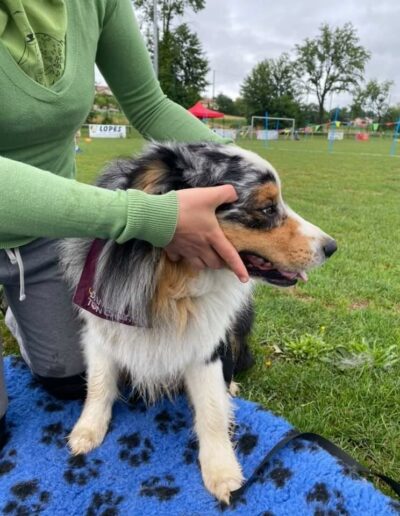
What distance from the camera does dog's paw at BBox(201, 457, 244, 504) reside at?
181 cm

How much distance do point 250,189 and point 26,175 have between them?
779mm

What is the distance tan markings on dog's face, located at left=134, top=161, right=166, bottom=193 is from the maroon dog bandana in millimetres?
280

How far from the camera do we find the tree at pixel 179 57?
36.8 meters

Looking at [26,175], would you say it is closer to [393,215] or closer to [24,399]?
[24,399]

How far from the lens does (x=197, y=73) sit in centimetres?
4506

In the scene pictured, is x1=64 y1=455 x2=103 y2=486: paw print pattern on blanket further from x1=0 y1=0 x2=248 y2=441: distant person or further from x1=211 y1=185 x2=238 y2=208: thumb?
x1=211 y1=185 x2=238 y2=208: thumb

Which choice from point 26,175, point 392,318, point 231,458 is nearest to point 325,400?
point 231,458

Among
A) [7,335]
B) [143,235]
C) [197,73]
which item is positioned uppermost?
[197,73]

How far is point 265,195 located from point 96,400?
1.23m

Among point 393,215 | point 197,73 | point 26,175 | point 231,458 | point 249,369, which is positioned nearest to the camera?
point 26,175

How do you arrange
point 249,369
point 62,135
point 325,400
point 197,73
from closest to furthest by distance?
1. point 62,135
2. point 325,400
3. point 249,369
4. point 197,73

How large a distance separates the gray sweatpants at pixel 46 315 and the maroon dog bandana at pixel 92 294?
0.49 metres

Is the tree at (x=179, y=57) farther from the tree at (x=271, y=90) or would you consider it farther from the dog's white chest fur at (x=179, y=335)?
the dog's white chest fur at (x=179, y=335)

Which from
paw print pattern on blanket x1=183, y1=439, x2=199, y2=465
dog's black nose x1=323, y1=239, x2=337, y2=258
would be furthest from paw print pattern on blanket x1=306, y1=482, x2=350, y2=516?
dog's black nose x1=323, y1=239, x2=337, y2=258
